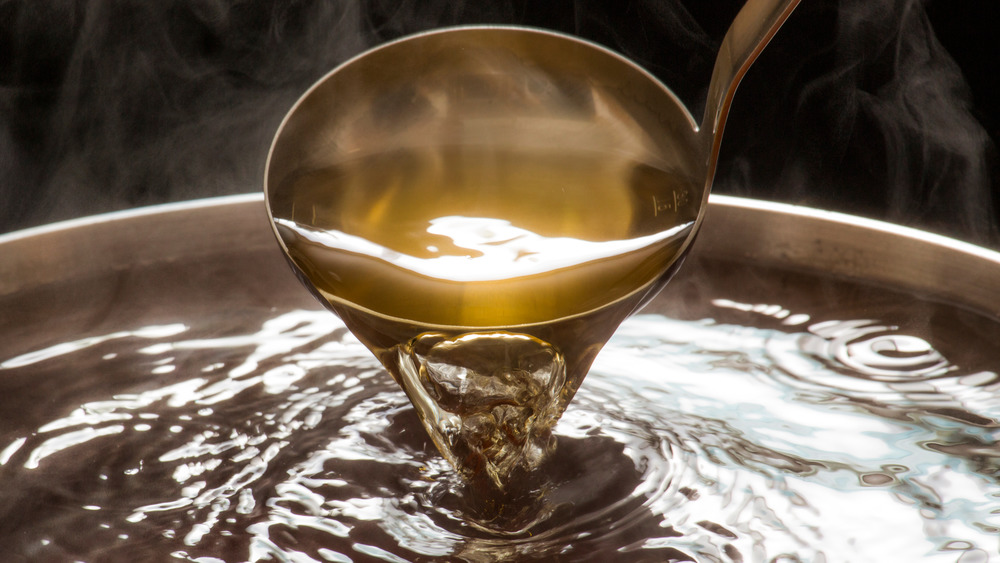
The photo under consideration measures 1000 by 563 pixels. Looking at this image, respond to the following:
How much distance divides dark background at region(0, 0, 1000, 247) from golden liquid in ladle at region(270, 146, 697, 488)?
0.63 metres

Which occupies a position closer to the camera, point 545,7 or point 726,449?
point 726,449

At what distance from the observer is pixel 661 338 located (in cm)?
87

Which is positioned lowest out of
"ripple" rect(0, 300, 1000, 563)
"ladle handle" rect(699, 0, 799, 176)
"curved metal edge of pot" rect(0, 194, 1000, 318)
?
"ripple" rect(0, 300, 1000, 563)

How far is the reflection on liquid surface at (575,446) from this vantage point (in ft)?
2.01

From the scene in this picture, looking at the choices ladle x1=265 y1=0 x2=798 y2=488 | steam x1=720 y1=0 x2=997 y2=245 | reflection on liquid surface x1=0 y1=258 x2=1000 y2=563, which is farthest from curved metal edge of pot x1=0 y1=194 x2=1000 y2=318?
steam x1=720 y1=0 x2=997 y2=245

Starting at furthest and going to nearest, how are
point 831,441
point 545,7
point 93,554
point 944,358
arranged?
point 545,7
point 944,358
point 831,441
point 93,554

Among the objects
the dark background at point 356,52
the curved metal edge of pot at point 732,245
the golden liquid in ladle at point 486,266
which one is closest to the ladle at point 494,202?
the golden liquid in ladle at point 486,266

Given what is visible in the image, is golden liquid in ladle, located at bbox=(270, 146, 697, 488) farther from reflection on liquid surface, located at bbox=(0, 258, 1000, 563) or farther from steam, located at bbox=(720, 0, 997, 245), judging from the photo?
steam, located at bbox=(720, 0, 997, 245)

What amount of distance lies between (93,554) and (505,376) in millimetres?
273

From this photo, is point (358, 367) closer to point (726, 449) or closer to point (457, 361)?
point (457, 361)

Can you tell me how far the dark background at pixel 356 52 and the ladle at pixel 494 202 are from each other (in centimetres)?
57

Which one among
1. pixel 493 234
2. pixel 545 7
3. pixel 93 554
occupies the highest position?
pixel 545 7

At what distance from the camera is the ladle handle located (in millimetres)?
685

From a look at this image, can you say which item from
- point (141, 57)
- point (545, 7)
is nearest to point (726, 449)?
point (545, 7)
